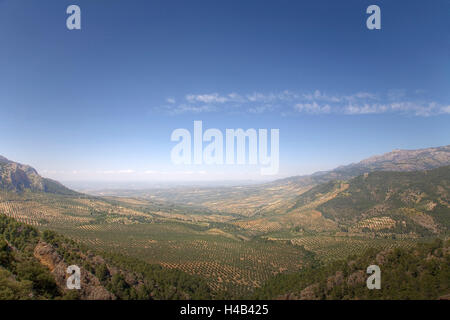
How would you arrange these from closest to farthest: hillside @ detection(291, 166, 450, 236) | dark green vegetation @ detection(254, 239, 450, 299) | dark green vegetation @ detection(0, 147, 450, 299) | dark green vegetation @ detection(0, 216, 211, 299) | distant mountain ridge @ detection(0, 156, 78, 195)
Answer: dark green vegetation @ detection(0, 216, 211, 299), dark green vegetation @ detection(254, 239, 450, 299), dark green vegetation @ detection(0, 147, 450, 299), hillside @ detection(291, 166, 450, 236), distant mountain ridge @ detection(0, 156, 78, 195)

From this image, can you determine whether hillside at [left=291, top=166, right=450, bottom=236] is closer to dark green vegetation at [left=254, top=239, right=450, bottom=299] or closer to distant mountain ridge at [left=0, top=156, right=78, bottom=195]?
dark green vegetation at [left=254, top=239, right=450, bottom=299]

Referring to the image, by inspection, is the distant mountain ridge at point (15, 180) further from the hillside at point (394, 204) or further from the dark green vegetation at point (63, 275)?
the hillside at point (394, 204)

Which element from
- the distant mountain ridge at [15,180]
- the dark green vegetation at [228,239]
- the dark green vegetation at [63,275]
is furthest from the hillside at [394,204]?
the distant mountain ridge at [15,180]

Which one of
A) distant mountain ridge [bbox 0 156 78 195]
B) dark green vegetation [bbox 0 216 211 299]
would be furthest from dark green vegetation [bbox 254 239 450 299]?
distant mountain ridge [bbox 0 156 78 195]

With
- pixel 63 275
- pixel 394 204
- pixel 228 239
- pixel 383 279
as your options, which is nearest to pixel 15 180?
pixel 228 239
